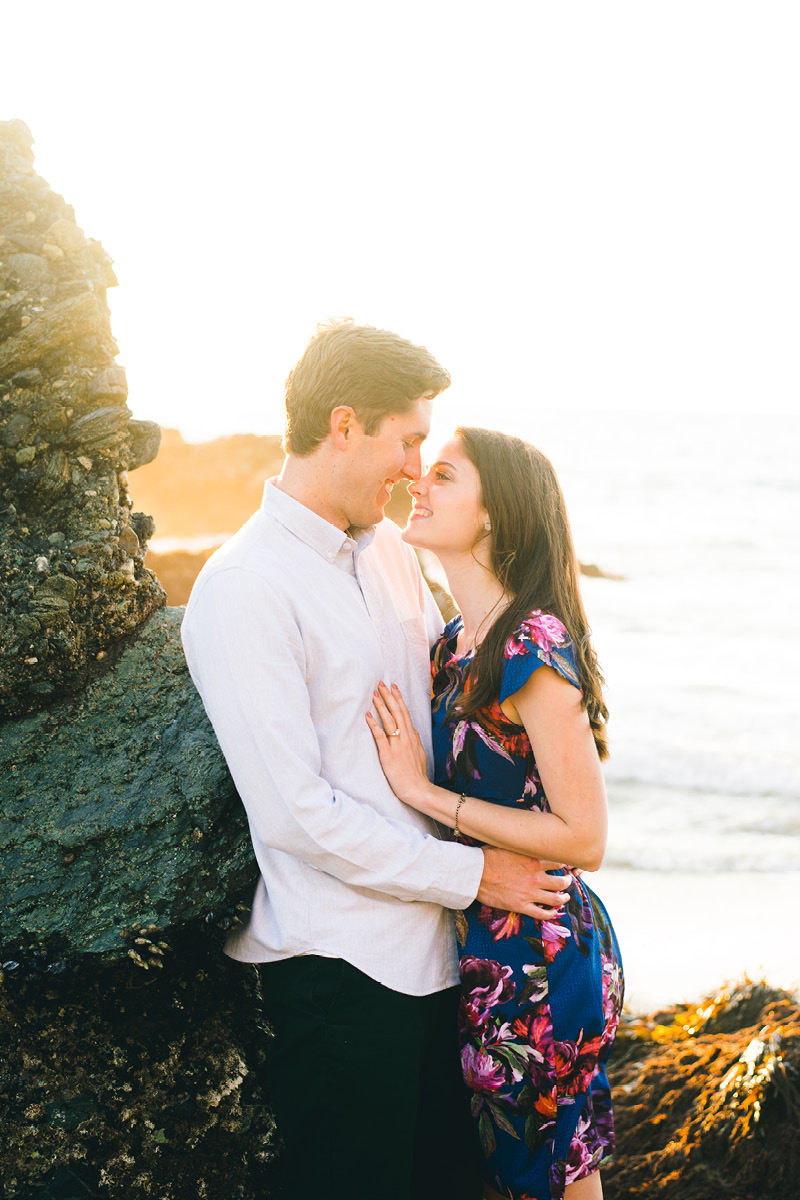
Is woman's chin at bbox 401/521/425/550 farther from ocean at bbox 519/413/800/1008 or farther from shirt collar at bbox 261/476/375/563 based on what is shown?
ocean at bbox 519/413/800/1008

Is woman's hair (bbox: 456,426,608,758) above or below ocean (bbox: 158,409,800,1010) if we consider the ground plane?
above

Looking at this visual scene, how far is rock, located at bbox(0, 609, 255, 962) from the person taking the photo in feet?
7.19

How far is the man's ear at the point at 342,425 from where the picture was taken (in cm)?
256

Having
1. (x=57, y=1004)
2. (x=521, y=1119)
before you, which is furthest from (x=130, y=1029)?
(x=521, y=1119)

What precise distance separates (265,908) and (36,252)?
203cm

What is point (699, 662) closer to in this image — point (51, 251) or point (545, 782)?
point (545, 782)

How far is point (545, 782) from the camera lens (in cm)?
246

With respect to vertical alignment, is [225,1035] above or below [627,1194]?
above

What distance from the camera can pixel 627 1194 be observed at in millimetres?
3111

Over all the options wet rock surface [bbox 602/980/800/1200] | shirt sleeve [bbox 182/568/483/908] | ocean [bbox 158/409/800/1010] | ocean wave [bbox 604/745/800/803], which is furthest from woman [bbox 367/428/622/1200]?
ocean wave [bbox 604/745/800/803]

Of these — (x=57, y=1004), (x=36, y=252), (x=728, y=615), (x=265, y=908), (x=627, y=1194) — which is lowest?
(x=728, y=615)

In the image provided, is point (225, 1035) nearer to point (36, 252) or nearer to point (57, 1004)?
point (57, 1004)

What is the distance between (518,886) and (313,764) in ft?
2.32

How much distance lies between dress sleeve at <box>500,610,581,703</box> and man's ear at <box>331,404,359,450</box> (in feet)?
2.41
